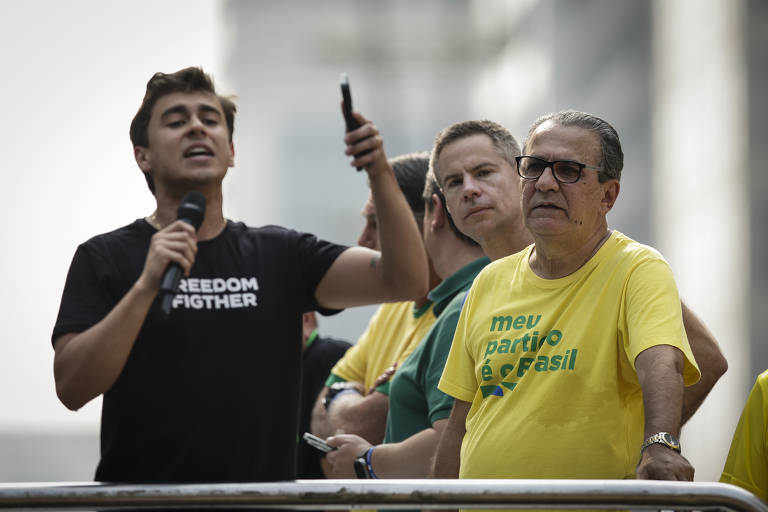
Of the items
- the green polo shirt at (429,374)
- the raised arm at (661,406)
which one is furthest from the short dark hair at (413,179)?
the raised arm at (661,406)

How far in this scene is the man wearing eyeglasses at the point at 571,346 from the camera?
3.03m

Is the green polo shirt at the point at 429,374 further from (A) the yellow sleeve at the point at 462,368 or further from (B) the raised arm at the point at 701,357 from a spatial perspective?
(B) the raised arm at the point at 701,357

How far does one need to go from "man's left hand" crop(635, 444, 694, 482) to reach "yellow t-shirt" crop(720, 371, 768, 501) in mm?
707

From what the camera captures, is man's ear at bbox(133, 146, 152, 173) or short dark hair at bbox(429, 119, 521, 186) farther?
short dark hair at bbox(429, 119, 521, 186)

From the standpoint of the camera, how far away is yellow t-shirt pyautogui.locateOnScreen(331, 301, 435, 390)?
4809 mm

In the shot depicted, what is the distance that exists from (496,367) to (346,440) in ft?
3.81

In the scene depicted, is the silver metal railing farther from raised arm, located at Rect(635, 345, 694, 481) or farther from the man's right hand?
the man's right hand

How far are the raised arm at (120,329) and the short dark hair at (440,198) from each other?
125 centimetres

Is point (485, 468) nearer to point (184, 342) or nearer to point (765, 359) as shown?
point (184, 342)

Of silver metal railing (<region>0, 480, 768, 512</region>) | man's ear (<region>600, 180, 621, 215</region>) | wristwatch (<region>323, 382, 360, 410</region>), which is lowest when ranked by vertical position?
silver metal railing (<region>0, 480, 768, 512</region>)

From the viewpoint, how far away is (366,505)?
268 centimetres

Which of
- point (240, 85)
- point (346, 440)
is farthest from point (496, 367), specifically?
point (240, 85)

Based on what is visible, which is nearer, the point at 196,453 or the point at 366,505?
the point at 366,505

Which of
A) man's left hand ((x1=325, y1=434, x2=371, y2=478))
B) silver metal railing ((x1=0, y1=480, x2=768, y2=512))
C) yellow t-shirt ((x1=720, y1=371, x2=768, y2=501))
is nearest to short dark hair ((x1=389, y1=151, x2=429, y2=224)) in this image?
man's left hand ((x1=325, y1=434, x2=371, y2=478))
